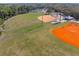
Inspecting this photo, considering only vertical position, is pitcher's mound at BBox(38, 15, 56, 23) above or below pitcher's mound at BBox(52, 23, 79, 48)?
above

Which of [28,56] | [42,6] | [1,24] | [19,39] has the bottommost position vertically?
[28,56]

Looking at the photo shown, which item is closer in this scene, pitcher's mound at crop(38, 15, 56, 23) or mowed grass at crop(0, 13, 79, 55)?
mowed grass at crop(0, 13, 79, 55)

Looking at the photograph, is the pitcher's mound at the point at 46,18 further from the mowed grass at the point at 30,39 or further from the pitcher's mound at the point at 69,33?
the pitcher's mound at the point at 69,33

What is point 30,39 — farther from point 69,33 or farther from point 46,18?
point 69,33

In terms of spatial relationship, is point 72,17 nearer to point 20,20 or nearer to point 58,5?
point 58,5

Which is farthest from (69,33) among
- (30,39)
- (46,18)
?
(30,39)

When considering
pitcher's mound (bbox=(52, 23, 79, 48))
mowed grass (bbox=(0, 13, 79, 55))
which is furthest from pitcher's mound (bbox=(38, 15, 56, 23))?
pitcher's mound (bbox=(52, 23, 79, 48))

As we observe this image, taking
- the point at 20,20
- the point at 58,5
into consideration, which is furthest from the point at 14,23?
the point at 58,5

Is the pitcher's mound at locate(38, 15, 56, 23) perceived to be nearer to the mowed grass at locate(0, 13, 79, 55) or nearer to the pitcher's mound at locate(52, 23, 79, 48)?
the mowed grass at locate(0, 13, 79, 55)
